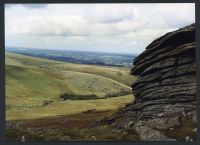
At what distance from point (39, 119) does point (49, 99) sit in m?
1.06

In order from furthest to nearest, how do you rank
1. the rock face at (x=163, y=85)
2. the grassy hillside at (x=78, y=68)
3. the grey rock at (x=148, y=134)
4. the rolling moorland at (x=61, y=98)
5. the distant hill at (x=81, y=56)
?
the grassy hillside at (x=78, y=68) → the distant hill at (x=81, y=56) → the rolling moorland at (x=61, y=98) → the rock face at (x=163, y=85) → the grey rock at (x=148, y=134)

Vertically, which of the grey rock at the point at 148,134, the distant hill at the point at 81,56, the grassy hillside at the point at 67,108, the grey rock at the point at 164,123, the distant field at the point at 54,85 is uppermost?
the distant hill at the point at 81,56

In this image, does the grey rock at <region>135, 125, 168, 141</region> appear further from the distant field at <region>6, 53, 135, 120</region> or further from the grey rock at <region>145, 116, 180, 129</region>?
the distant field at <region>6, 53, 135, 120</region>

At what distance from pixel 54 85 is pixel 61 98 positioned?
2.60 ft

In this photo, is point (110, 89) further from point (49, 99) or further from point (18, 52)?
point (18, 52)

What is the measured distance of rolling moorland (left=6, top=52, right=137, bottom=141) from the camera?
25.6 meters

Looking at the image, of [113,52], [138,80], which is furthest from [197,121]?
[113,52]

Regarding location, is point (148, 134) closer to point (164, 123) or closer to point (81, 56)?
point (164, 123)

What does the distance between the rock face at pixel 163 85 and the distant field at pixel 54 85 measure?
626 millimetres

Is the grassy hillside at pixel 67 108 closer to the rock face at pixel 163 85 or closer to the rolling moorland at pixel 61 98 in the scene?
the rolling moorland at pixel 61 98

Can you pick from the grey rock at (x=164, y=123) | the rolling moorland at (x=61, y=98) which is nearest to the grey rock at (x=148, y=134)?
the grey rock at (x=164, y=123)

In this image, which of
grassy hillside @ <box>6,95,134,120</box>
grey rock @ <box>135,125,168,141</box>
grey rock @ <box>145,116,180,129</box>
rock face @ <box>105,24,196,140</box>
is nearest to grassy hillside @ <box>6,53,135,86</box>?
rock face @ <box>105,24,196,140</box>

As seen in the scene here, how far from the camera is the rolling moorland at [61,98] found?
25578mm

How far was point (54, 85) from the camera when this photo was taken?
86.8 ft
